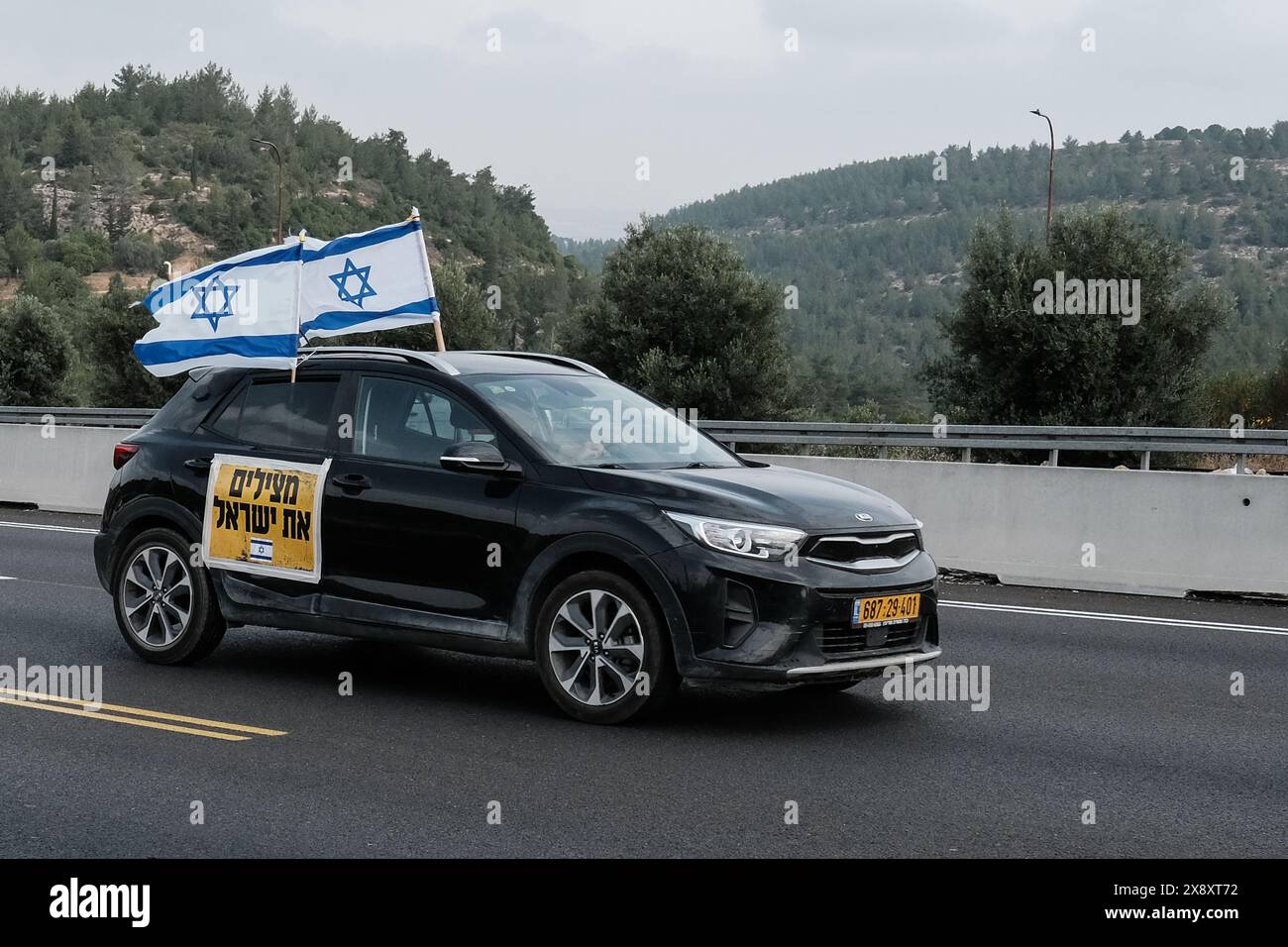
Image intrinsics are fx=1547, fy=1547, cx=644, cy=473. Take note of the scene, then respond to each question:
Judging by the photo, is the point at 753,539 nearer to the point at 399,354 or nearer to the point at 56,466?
the point at 399,354

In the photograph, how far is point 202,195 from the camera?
136000 millimetres

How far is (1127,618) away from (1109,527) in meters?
1.81

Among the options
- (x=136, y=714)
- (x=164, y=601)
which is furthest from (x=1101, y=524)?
(x=136, y=714)

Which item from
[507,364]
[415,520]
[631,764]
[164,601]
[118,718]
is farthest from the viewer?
[164,601]

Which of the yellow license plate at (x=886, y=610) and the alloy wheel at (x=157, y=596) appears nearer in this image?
the yellow license plate at (x=886, y=610)

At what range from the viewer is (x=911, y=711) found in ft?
26.0

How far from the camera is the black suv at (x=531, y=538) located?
6953 millimetres

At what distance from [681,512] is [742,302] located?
34.9 m

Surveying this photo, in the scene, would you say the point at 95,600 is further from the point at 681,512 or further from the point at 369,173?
the point at 369,173

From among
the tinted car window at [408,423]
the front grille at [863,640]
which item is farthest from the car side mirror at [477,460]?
the front grille at [863,640]

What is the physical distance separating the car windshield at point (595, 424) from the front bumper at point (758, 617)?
34.3 inches

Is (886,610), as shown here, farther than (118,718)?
No

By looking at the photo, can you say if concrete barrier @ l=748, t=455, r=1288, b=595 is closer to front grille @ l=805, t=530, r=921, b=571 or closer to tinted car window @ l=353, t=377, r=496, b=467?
front grille @ l=805, t=530, r=921, b=571

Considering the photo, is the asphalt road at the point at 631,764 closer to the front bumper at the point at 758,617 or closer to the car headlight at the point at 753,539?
the front bumper at the point at 758,617
